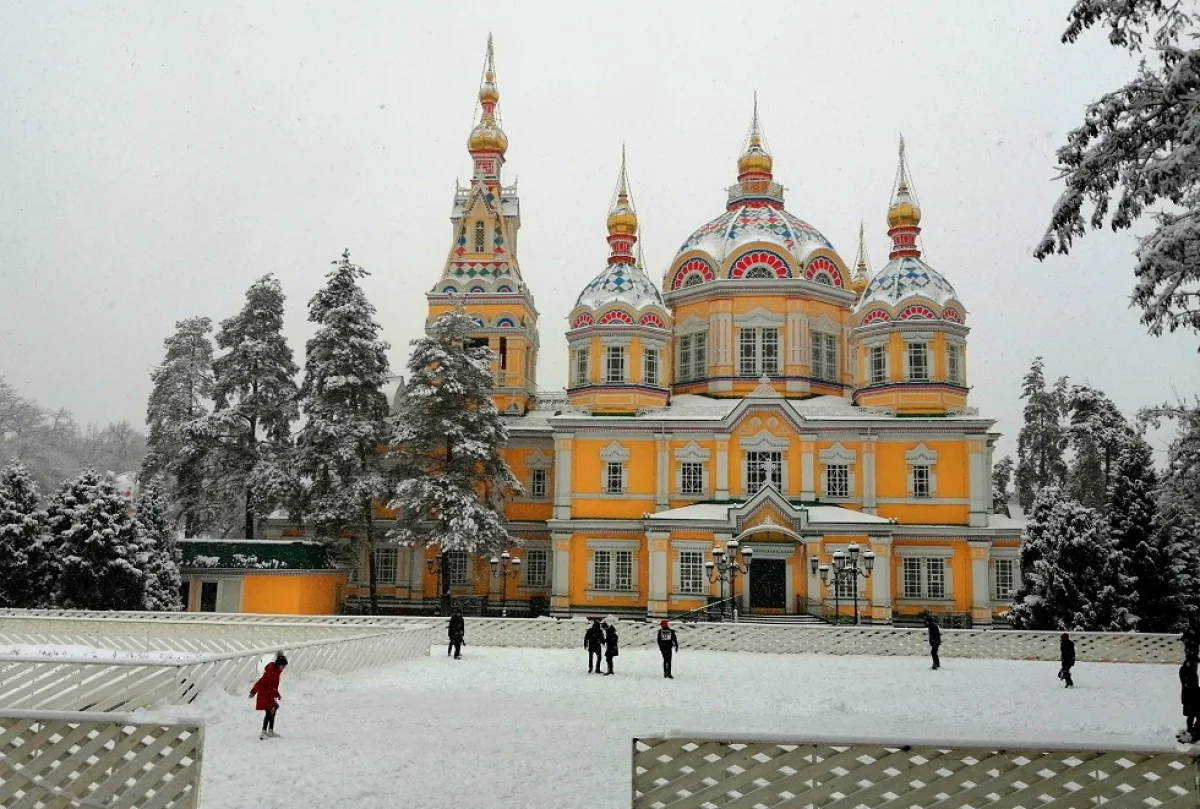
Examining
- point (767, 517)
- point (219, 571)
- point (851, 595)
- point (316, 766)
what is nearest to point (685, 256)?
point (767, 517)

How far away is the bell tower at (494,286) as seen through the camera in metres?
45.1

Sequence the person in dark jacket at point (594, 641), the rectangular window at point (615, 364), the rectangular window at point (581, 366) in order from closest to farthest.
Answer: the person in dark jacket at point (594, 641) → the rectangular window at point (615, 364) → the rectangular window at point (581, 366)

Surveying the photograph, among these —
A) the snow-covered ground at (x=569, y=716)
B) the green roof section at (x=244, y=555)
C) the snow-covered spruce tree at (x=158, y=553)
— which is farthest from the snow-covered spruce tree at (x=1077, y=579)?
the snow-covered spruce tree at (x=158, y=553)

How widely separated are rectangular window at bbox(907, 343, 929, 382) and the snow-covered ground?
15007 millimetres

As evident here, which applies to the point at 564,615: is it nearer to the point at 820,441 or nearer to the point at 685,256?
the point at 820,441

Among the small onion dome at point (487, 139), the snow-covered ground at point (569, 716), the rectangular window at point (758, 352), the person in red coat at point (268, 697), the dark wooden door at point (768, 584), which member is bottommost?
the snow-covered ground at point (569, 716)

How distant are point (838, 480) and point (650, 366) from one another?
7.97 metres

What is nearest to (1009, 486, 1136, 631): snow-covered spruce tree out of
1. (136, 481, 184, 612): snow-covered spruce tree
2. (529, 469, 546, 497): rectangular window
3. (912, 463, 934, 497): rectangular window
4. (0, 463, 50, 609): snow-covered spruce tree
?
(912, 463, 934, 497): rectangular window

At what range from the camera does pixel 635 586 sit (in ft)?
127

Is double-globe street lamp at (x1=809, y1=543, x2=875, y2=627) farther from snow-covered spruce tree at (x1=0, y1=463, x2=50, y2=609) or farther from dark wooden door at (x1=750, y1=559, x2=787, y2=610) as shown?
snow-covered spruce tree at (x1=0, y1=463, x2=50, y2=609)

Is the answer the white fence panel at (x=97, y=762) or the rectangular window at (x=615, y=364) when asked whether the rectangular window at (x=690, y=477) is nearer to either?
the rectangular window at (x=615, y=364)

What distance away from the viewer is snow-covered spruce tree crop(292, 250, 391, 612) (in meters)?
37.4

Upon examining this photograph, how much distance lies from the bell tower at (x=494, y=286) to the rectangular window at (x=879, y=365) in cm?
1385

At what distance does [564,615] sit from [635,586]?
2671 mm
